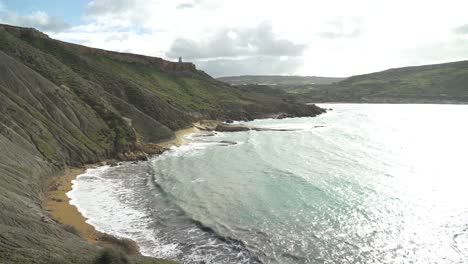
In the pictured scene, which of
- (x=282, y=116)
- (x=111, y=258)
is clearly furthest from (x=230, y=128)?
(x=111, y=258)

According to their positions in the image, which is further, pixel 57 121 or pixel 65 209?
pixel 57 121

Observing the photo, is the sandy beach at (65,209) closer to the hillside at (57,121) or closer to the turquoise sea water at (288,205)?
the turquoise sea water at (288,205)

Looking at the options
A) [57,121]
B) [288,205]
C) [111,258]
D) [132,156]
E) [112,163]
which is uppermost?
[57,121]

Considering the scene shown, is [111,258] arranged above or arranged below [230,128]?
above

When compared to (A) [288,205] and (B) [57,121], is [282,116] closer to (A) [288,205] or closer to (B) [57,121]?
(B) [57,121]

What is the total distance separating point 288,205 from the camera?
35.5m

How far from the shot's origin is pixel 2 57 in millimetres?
61594

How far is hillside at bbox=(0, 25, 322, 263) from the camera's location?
21891 millimetres

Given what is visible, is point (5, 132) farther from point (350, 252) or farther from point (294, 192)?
point (350, 252)

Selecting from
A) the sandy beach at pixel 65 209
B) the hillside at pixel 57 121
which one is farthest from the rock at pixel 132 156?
the sandy beach at pixel 65 209

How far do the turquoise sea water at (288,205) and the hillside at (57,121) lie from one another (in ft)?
16.1

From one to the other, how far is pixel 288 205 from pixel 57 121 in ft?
117

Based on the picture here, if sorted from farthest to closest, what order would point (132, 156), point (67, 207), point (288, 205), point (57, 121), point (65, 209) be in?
point (132, 156) < point (57, 121) < point (288, 205) < point (67, 207) < point (65, 209)

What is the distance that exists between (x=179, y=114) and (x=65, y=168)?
166 feet
